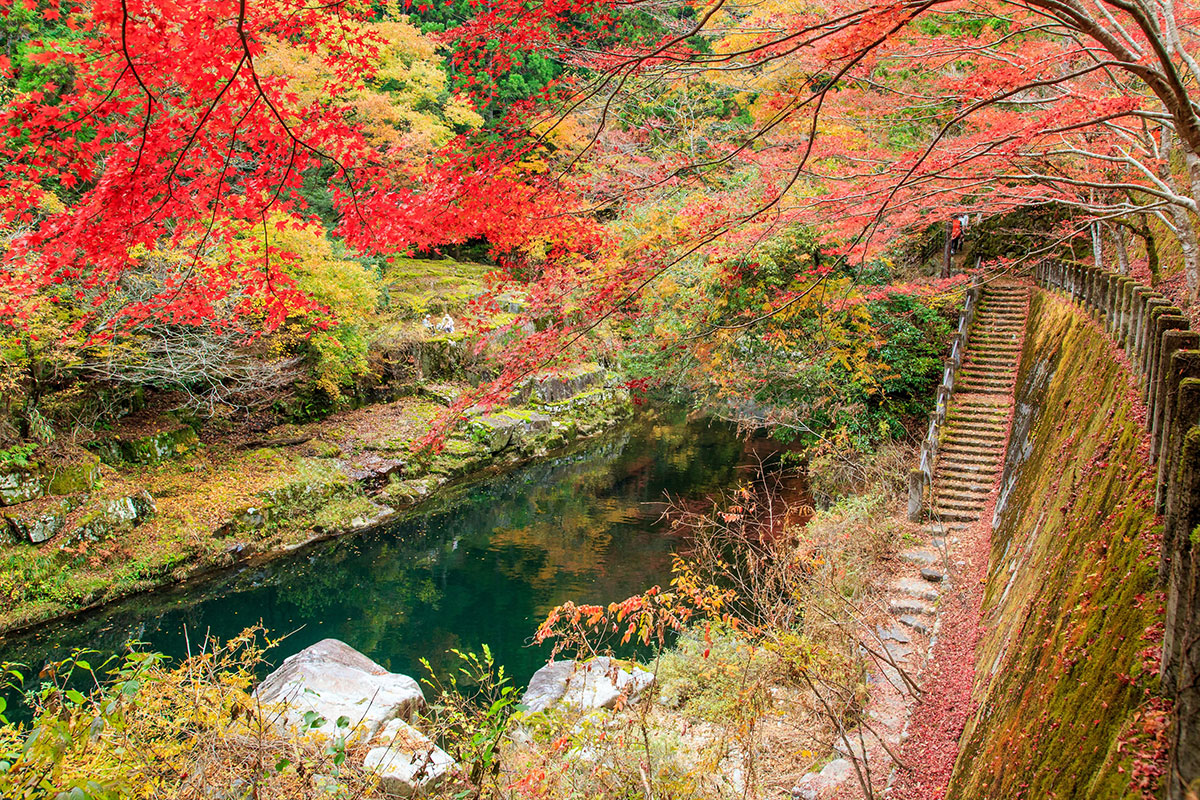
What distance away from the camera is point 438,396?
18297 millimetres

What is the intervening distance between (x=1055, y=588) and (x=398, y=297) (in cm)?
1902

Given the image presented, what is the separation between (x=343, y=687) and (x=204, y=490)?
7.28m

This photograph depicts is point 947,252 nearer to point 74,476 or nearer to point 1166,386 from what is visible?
point 1166,386

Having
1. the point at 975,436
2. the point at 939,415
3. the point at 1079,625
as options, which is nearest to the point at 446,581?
the point at 939,415

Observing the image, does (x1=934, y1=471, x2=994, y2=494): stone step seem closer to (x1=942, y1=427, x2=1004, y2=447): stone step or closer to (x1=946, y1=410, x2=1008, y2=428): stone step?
(x1=942, y1=427, x2=1004, y2=447): stone step

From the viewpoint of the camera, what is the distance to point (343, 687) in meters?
6.75

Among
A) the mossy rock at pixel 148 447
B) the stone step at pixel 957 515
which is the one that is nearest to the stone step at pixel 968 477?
the stone step at pixel 957 515

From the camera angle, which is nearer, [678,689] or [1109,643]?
[1109,643]

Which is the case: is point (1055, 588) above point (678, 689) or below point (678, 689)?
above

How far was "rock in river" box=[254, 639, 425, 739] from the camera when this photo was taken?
623 cm

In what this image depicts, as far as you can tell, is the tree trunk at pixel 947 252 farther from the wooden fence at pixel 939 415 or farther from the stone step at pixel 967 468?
the stone step at pixel 967 468

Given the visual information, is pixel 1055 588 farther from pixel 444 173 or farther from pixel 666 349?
pixel 666 349

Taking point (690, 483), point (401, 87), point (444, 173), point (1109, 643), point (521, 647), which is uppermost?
point (401, 87)

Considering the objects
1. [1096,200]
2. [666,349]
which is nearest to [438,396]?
[666,349]
